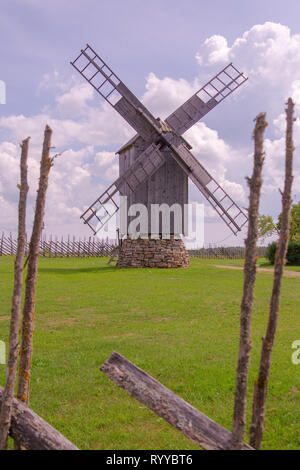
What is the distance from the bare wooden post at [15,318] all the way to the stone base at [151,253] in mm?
23846

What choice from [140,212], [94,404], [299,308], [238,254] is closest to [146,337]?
[94,404]

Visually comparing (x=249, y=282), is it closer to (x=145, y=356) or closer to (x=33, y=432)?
(x=33, y=432)

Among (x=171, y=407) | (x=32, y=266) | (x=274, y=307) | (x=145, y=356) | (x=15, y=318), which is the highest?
(x=32, y=266)

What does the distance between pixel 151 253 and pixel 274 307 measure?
24.5 metres

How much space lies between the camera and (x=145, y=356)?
9062 mm

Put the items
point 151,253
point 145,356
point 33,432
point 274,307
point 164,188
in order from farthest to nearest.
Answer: point 151,253, point 164,188, point 145,356, point 274,307, point 33,432


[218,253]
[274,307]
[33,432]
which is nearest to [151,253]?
[274,307]

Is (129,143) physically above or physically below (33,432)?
above

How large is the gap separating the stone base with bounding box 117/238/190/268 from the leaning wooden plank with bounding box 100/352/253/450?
2417 cm

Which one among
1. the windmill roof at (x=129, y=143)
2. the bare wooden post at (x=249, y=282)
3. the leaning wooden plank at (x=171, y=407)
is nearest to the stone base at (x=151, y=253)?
the windmill roof at (x=129, y=143)

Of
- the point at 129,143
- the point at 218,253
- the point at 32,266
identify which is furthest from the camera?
the point at 218,253

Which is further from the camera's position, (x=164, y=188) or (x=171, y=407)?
(x=164, y=188)

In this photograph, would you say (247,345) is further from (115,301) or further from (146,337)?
(115,301)

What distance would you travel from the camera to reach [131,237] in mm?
28281
